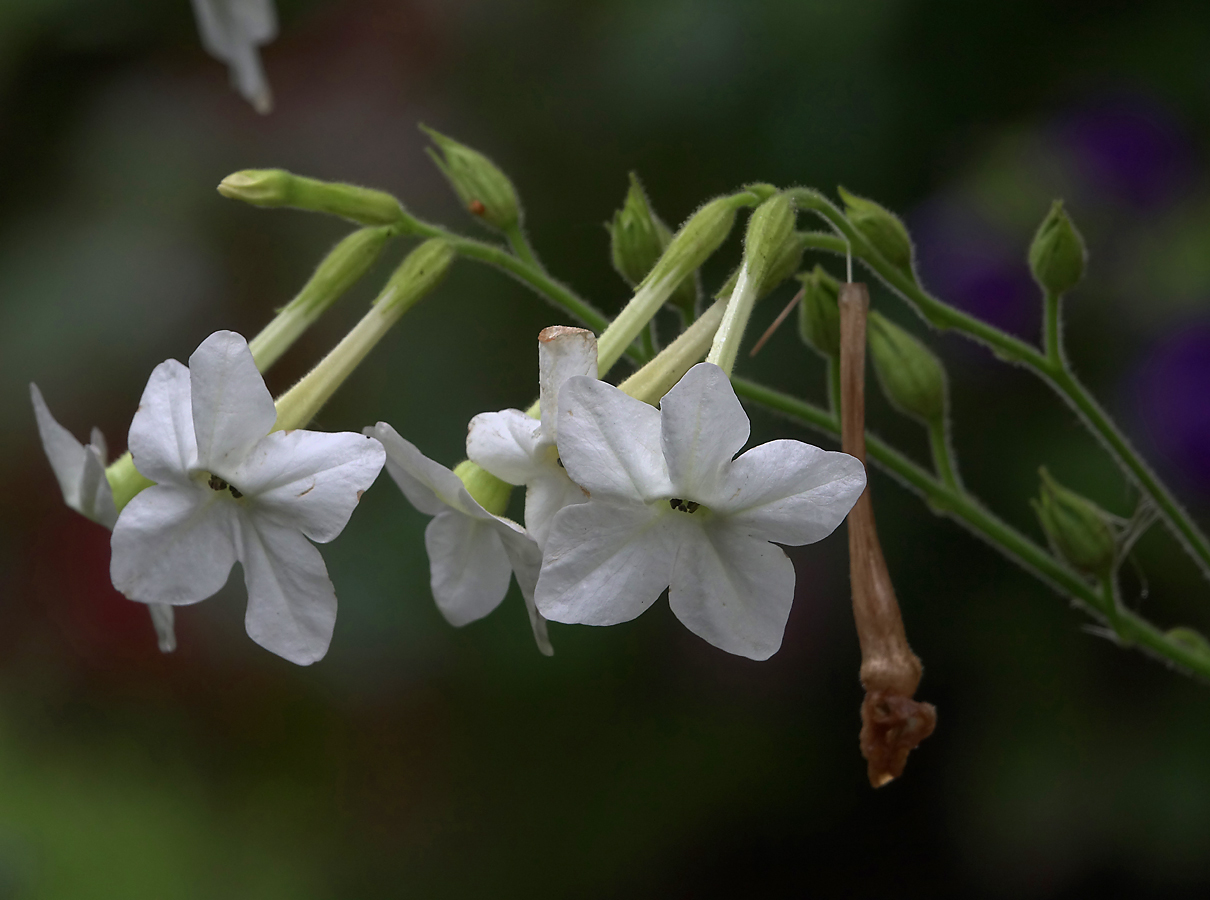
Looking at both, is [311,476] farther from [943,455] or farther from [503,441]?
[943,455]

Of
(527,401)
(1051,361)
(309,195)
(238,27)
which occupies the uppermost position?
(238,27)

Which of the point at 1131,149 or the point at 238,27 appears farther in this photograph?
the point at 1131,149

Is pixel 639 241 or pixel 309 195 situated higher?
pixel 309 195

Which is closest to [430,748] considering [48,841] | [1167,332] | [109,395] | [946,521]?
[48,841]

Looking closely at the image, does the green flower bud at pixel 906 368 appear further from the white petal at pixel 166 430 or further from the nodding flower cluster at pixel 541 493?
the white petal at pixel 166 430

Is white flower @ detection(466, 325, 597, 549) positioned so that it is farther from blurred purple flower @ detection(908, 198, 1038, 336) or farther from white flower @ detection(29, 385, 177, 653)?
blurred purple flower @ detection(908, 198, 1038, 336)

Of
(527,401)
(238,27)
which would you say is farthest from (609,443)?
(527,401)

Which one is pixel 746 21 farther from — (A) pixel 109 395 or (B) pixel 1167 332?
(A) pixel 109 395
